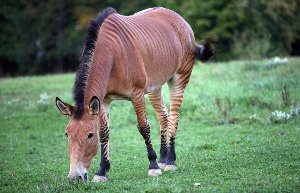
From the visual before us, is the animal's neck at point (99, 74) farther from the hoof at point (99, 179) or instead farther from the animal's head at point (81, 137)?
the hoof at point (99, 179)

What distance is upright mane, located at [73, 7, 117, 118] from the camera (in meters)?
7.93

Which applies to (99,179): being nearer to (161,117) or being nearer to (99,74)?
(99,74)

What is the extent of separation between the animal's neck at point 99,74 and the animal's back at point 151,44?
23 cm

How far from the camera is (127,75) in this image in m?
8.51

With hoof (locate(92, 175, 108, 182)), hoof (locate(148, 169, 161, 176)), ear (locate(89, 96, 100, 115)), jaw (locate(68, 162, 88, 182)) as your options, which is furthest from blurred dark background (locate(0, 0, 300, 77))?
jaw (locate(68, 162, 88, 182))

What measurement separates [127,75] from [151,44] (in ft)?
3.63

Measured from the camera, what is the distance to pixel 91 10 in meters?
47.2

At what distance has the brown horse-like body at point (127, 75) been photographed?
25.9 feet

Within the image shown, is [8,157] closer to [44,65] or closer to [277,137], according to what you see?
[277,137]

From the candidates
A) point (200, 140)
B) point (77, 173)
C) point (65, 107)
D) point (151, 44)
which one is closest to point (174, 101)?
point (151, 44)

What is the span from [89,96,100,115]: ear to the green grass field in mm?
1033

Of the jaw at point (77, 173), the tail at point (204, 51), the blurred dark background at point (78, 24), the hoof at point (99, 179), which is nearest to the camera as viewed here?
the jaw at point (77, 173)

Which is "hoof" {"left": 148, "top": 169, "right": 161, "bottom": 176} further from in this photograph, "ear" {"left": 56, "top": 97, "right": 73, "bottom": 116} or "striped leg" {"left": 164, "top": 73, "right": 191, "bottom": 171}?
"ear" {"left": 56, "top": 97, "right": 73, "bottom": 116}

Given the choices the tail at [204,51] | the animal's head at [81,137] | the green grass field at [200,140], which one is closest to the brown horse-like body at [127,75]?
the animal's head at [81,137]
